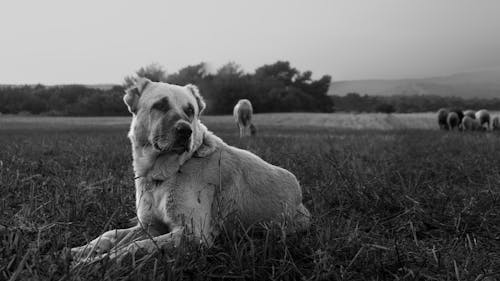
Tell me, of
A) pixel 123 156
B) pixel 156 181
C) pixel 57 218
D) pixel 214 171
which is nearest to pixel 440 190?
pixel 214 171

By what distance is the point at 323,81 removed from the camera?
80812mm

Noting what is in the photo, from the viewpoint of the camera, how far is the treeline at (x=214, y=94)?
63.0m

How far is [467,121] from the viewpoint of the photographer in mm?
34125

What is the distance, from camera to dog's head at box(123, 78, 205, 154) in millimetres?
3268

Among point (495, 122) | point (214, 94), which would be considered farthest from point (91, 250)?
point (214, 94)

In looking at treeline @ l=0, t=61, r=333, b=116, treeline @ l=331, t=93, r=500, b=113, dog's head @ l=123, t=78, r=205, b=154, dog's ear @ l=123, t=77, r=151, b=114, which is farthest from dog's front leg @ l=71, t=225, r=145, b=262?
treeline @ l=331, t=93, r=500, b=113

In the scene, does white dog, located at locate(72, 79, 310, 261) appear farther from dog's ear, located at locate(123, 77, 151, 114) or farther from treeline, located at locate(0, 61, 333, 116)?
treeline, located at locate(0, 61, 333, 116)

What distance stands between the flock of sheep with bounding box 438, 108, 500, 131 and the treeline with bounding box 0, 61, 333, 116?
105 feet

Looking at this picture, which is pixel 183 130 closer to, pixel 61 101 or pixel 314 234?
pixel 314 234

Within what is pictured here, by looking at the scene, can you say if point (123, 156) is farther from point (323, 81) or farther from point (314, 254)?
point (323, 81)

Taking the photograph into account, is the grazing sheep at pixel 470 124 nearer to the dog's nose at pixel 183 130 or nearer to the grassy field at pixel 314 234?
the grassy field at pixel 314 234

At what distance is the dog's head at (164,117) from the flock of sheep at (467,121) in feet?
111

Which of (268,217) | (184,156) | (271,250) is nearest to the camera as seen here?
(271,250)

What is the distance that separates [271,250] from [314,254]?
0.85 feet
